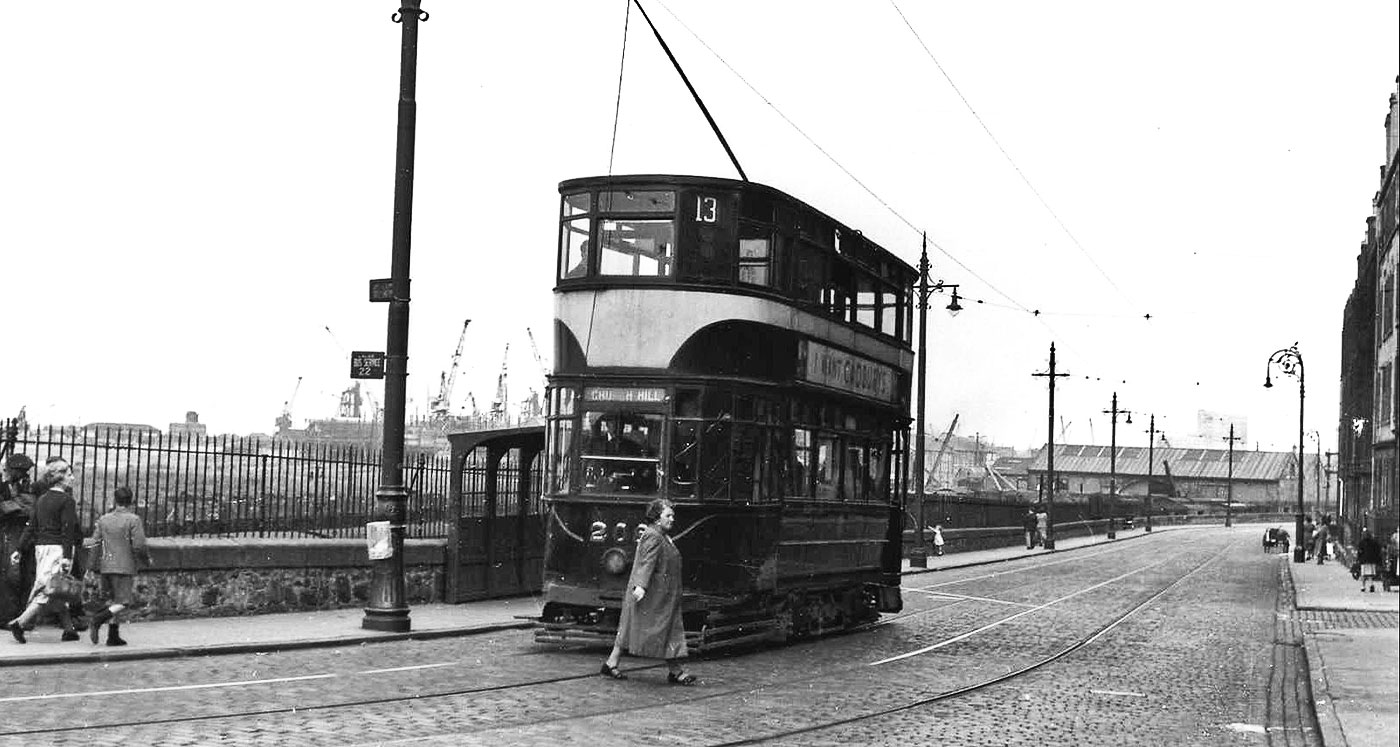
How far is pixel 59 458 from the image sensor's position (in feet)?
49.2

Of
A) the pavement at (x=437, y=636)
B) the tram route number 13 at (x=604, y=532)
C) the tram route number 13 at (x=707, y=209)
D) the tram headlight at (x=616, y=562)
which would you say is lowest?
the pavement at (x=437, y=636)

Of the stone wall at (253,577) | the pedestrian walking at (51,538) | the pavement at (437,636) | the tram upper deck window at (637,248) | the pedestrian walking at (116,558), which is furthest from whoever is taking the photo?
the stone wall at (253,577)


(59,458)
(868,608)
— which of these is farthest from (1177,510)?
(59,458)

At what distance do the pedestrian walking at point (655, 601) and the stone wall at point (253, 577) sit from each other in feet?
17.3

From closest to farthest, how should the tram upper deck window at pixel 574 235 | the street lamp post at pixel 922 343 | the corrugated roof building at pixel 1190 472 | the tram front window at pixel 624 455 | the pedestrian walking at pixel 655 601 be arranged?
the pedestrian walking at pixel 655 601
the tram front window at pixel 624 455
the tram upper deck window at pixel 574 235
the street lamp post at pixel 922 343
the corrugated roof building at pixel 1190 472

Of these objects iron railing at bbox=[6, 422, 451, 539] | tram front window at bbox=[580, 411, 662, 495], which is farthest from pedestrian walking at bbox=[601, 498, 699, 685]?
iron railing at bbox=[6, 422, 451, 539]

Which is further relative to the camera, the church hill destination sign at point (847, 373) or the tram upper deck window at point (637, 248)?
the church hill destination sign at point (847, 373)

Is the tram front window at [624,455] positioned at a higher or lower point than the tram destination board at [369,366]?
lower

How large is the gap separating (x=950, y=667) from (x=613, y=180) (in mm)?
6103

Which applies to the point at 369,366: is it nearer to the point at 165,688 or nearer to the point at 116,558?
the point at 116,558

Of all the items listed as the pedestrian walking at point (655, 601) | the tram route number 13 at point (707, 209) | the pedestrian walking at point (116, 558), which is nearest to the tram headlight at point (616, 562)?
the pedestrian walking at point (655, 601)

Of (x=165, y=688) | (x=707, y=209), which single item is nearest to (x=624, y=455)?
(x=707, y=209)

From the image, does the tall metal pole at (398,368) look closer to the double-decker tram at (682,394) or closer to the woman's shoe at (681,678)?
the double-decker tram at (682,394)

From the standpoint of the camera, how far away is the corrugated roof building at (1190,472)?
161 metres
